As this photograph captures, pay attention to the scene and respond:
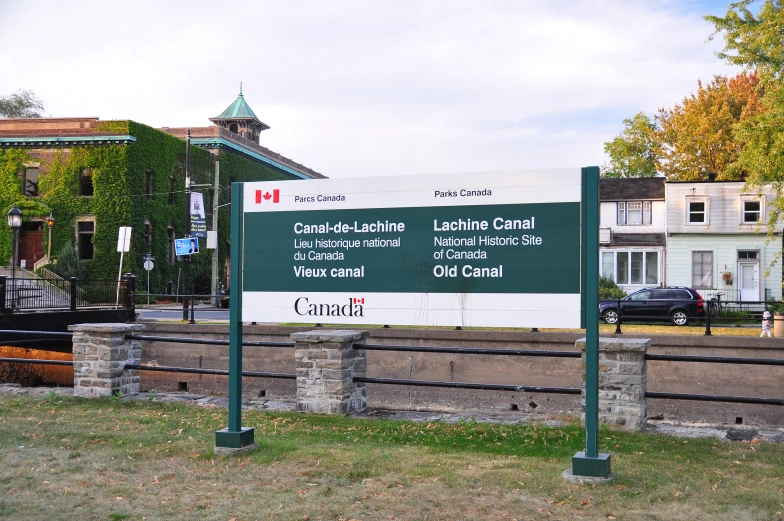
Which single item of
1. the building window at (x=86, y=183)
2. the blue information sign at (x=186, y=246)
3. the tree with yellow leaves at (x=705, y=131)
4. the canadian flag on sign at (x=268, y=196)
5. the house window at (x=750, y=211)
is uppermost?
the tree with yellow leaves at (x=705, y=131)

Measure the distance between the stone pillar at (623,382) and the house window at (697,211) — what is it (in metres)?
30.6

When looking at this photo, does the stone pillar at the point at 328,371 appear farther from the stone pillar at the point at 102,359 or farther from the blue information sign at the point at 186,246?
the blue information sign at the point at 186,246

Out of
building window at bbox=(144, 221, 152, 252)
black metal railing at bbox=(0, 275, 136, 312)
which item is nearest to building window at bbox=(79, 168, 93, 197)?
building window at bbox=(144, 221, 152, 252)

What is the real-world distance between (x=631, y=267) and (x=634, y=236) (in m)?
1.62

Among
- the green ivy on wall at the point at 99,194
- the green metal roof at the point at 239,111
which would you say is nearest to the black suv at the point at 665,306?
the green ivy on wall at the point at 99,194

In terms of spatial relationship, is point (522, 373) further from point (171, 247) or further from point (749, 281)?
point (171, 247)

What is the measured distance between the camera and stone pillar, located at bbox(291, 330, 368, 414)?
9.18 meters

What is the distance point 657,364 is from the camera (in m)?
15.9

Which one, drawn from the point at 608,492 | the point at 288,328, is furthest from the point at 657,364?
the point at 608,492

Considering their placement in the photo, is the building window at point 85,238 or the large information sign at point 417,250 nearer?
the large information sign at point 417,250

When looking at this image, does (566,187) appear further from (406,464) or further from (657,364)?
Result: (657,364)

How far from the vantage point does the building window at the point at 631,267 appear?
37625 millimetres

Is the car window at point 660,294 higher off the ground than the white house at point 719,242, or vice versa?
the white house at point 719,242

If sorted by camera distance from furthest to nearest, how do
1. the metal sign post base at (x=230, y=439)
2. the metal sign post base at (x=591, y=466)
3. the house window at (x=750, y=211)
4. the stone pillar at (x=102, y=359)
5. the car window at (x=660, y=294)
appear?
the house window at (x=750, y=211)
the car window at (x=660, y=294)
the stone pillar at (x=102, y=359)
the metal sign post base at (x=230, y=439)
the metal sign post base at (x=591, y=466)
